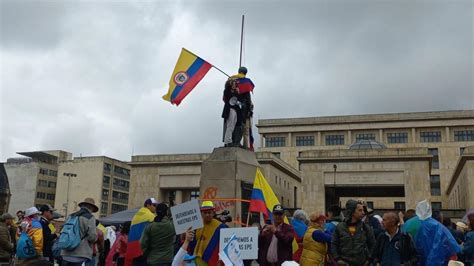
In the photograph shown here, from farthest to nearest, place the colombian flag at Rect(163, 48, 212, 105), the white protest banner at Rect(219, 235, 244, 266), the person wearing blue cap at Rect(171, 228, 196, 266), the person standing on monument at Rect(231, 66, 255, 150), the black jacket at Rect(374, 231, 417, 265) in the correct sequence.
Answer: the colombian flag at Rect(163, 48, 212, 105) → the person standing on monument at Rect(231, 66, 255, 150) → the black jacket at Rect(374, 231, 417, 265) → the person wearing blue cap at Rect(171, 228, 196, 266) → the white protest banner at Rect(219, 235, 244, 266)

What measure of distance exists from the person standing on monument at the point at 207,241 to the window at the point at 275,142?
8249cm

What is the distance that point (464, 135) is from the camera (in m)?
82.4

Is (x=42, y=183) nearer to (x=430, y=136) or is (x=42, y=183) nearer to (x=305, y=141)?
(x=305, y=141)

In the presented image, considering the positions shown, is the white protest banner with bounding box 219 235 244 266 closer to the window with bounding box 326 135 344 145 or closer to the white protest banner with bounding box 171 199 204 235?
the white protest banner with bounding box 171 199 204 235

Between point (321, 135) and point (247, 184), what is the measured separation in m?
76.7

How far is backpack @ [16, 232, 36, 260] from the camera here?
8.59m

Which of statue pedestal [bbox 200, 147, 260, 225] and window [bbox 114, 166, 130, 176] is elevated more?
window [bbox 114, 166, 130, 176]

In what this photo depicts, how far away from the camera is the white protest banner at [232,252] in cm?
580

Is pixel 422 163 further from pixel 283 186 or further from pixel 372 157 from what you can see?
pixel 283 186

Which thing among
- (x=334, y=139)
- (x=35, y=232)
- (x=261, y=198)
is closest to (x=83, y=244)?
(x=35, y=232)

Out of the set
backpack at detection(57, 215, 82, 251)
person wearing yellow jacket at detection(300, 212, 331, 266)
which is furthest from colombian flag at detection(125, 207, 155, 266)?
person wearing yellow jacket at detection(300, 212, 331, 266)

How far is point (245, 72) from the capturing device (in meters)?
13.3

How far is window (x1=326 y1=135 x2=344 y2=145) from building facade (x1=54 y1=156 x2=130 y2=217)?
142 feet

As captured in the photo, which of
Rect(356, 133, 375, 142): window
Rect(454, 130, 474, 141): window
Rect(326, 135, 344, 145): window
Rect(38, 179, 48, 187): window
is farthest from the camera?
Rect(38, 179, 48, 187): window
